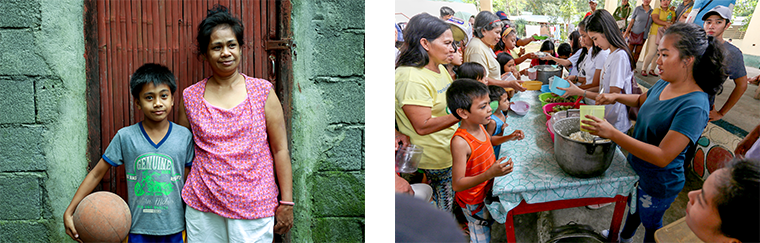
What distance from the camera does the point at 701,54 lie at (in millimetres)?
1751

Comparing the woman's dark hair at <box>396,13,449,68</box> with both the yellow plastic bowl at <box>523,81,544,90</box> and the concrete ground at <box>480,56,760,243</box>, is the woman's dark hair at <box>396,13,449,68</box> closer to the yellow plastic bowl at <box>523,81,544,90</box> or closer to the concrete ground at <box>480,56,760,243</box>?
the concrete ground at <box>480,56,760,243</box>

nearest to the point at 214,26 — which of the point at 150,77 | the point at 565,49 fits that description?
the point at 150,77

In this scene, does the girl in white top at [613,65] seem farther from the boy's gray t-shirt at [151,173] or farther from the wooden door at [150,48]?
the boy's gray t-shirt at [151,173]

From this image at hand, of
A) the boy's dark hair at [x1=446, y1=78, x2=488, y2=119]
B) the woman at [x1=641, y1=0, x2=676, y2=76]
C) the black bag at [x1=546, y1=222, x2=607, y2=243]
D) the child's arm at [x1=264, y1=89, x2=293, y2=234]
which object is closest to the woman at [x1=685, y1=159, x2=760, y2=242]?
the boy's dark hair at [x1=446, y1=78, x2=488, y2=119]

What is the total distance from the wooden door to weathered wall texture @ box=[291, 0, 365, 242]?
9cm

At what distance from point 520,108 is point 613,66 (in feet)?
2.24

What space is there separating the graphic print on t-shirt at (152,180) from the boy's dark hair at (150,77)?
0.83ft

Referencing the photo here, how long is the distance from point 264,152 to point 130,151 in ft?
1.69

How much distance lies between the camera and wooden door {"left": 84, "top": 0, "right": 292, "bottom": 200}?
1.81 meters

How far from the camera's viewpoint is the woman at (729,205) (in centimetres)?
104

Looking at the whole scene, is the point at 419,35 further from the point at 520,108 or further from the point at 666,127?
the point at 520,108

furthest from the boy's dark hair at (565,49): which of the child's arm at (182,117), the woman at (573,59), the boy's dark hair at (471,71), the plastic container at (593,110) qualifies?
the child's arm at (182,117)

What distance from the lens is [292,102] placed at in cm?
196

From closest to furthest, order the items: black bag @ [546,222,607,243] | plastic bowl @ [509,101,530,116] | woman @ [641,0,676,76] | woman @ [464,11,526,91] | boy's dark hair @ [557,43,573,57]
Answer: black bag @ [546,222,607,243], woman @ [464,11,526,91], plastic bowl @ [509,101,530,116], woman @ [641,0,676,76], boy's dark hair @ [557,43,573,57]
